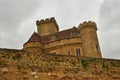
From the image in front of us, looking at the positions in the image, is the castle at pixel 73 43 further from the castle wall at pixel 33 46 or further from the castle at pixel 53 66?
the castle at pixel 53 66

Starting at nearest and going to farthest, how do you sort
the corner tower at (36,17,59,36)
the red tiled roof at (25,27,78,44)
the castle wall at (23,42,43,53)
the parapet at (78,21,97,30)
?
1. the castle wall at (23,42,43,53)
2. the parapet at (78,21,97,30)
3. the red tiled roof at (25,27,78,44)
4. the corner tower at (36,17,59,36)

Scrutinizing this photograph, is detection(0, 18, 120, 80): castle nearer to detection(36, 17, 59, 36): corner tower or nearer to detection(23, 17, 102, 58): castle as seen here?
detection(23, 17, 102, 58): castle

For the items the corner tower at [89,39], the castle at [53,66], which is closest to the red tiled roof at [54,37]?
the corner tower at [89,39]

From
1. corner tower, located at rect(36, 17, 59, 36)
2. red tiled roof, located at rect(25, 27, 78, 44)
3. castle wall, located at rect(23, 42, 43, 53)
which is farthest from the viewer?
corner tower, located at rect(36, 17, 59, 36)

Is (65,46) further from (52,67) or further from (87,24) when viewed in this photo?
(52,67)

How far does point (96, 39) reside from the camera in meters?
40.2

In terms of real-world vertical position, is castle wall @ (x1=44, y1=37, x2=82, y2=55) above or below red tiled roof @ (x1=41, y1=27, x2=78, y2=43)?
below

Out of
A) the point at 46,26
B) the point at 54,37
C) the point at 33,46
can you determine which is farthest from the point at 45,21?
the point at 33,46

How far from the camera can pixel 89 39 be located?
1543 inches

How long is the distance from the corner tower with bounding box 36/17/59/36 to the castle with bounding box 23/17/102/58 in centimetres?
547

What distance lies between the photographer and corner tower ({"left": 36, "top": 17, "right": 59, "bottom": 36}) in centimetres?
4889

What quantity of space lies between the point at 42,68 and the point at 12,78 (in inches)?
69.3

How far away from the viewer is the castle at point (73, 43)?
127 feet

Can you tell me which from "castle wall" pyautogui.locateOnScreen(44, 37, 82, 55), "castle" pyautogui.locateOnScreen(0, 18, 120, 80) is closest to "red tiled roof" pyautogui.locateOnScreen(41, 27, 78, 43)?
"castle wall" pyautogui.locateOnScreen(44, 37, 82, 55)
